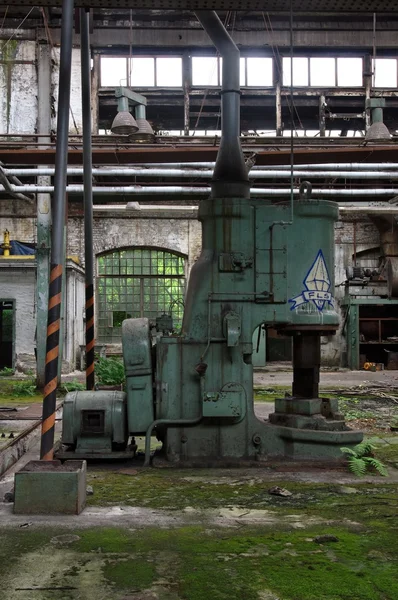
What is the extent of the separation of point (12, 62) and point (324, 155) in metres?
10.5

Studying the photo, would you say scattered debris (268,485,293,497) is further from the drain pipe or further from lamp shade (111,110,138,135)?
lamp shade (111,110,138,135)

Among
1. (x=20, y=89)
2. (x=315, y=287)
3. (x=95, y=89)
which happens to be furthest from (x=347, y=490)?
(x=95, y=89)

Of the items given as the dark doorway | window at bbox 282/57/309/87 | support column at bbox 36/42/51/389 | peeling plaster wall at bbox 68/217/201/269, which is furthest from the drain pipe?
window at bbox 282/57/309/87

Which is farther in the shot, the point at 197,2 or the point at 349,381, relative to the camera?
the point at 349,381

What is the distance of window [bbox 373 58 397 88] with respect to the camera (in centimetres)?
2117

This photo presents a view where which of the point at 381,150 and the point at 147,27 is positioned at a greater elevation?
the point at 147,27

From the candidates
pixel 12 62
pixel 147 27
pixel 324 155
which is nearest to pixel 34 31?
pixel 12 62

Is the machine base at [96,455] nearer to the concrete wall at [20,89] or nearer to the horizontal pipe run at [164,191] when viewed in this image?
the horizontal pipe run at [164,191]

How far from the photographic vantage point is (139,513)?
15.2ft

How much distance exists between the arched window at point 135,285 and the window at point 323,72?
6.87 m

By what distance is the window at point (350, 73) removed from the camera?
21.1 meters

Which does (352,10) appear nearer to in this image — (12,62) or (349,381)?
(349,381)

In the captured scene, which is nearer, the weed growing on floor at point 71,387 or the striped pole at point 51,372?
the striped pole at point 51,372

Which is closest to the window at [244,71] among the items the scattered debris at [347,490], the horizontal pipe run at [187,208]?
the horizontal pipe run at [187,208]
